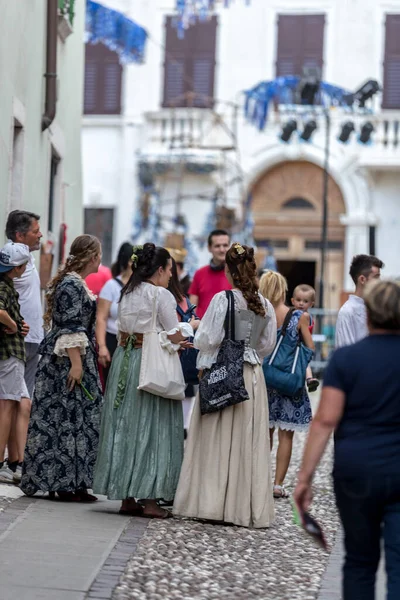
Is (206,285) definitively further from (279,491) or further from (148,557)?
(148,557)

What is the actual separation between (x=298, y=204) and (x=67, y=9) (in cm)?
1600

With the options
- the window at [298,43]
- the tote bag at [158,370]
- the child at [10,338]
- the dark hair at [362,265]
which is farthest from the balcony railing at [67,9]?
the window at [298,43]

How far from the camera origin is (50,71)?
46.4 ft

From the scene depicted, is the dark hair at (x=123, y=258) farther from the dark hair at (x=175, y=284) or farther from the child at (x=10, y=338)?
the child at (x=10, y=338)

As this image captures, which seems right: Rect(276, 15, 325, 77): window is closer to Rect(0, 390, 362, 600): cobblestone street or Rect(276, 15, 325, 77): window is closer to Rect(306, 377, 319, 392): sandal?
Rect(306, 377, 319, 392): sandal

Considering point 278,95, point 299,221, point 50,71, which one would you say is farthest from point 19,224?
point 299,221

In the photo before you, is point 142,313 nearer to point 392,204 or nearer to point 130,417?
point 130,417

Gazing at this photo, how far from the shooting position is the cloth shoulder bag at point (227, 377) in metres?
8.45

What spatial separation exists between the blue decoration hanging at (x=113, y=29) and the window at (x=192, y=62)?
857 cm

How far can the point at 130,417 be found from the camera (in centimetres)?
864

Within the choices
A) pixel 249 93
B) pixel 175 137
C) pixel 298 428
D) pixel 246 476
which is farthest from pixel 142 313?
pixel 175 137

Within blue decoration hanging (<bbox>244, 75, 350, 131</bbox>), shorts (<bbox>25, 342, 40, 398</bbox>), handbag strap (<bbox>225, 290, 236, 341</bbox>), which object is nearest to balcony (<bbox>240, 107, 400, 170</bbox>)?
blue decoration hanging (<bbox>244, 75, 350, 131</bbox>)

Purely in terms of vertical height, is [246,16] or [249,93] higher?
[246,16]

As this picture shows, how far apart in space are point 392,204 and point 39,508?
22.3 metres
